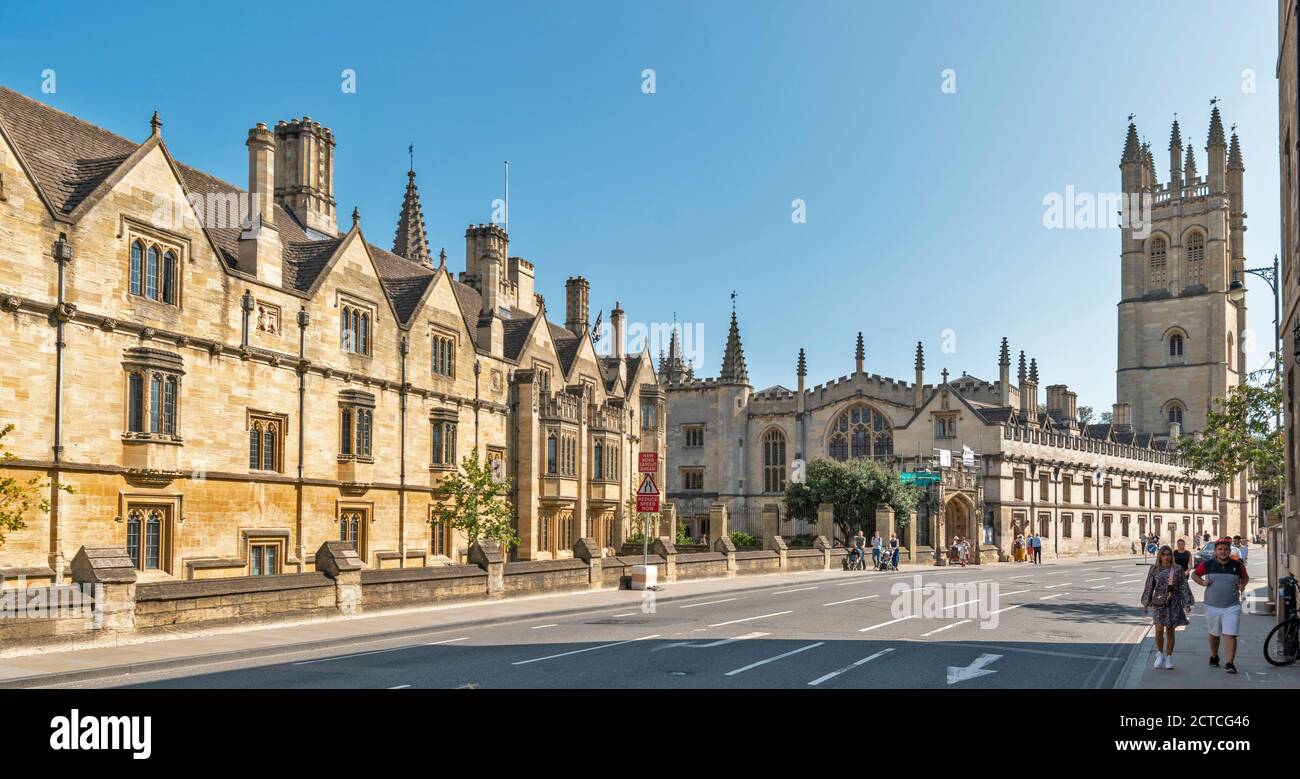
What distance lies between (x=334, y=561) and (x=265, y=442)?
6999 millimetres

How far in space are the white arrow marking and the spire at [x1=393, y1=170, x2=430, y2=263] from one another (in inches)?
1613

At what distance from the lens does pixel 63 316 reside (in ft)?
74.4

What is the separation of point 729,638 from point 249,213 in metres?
18.2

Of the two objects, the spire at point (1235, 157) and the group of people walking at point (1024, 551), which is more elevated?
the spire at point (1235, 157)

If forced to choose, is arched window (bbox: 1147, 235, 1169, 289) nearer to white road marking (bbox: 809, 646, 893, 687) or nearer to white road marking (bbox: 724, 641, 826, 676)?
white road marking (bbox: 724, 641, 826, 676)

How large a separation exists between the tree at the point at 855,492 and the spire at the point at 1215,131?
203 feet

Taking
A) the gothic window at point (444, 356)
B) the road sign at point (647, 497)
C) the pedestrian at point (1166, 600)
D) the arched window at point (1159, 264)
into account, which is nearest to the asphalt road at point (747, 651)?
the pedestrian at point (1166, 600)

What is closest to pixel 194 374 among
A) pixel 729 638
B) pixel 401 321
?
pixel 401 321

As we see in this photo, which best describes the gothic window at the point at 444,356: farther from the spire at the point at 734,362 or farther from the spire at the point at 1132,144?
the spire at the point at 1132,144

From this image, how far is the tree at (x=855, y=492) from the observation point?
58062 millimetres

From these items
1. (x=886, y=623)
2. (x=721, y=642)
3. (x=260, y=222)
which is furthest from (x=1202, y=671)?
(x=260, y=222)

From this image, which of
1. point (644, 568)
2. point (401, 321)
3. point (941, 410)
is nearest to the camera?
point (644, 568)

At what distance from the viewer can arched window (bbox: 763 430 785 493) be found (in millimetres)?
75000

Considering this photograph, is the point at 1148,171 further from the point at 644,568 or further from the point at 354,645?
the point at 354,645
